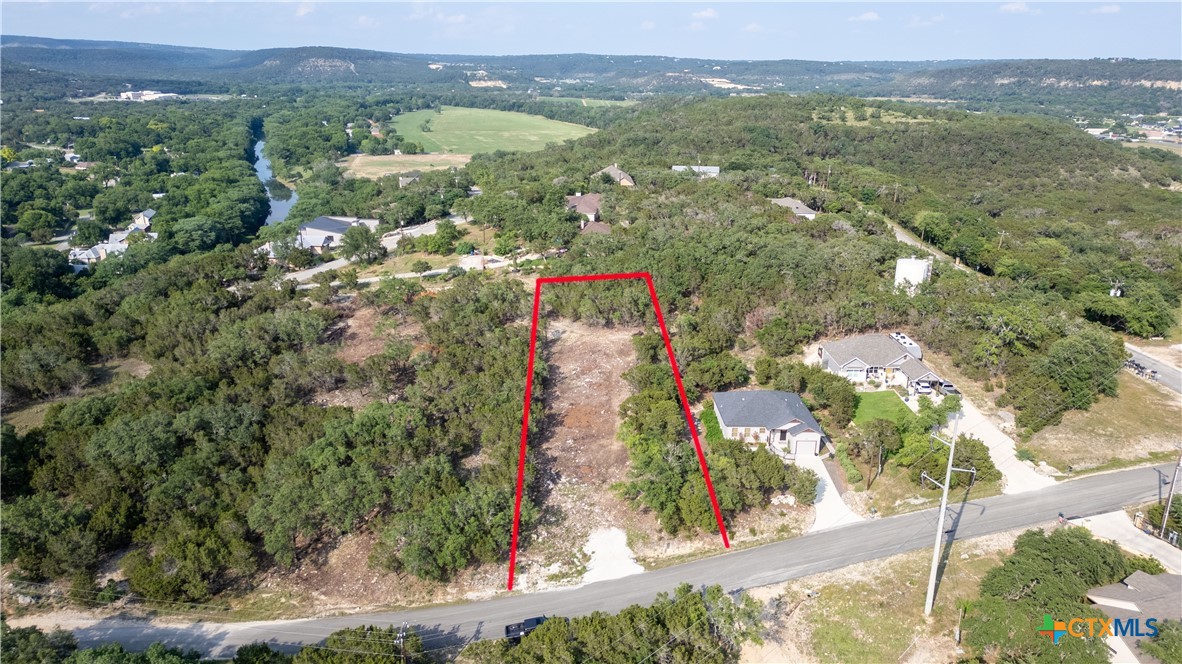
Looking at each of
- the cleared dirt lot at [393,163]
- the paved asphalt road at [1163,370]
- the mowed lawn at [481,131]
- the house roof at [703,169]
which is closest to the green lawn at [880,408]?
the paved asphalt road at [1163,370]

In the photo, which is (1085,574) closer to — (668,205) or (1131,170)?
(668,205)

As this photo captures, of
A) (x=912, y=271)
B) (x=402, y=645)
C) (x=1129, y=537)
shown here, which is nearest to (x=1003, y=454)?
→ (x=1129, y=537)

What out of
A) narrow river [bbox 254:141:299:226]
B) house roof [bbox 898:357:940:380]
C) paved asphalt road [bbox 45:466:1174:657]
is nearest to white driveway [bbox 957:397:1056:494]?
paved asphalt road [bbox 45:466:1174:657]

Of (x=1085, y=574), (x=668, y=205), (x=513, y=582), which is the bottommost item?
(x=513, y=582)

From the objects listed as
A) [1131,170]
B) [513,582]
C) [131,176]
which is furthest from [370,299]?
[1131,170]

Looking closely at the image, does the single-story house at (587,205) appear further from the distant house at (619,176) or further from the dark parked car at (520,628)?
the dark parked car at (520,628)

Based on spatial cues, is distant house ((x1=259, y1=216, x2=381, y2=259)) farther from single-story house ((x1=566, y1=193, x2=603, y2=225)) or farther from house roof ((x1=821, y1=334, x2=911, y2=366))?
house roof ((x1=821, y1=334, x2=911, y2=366))
